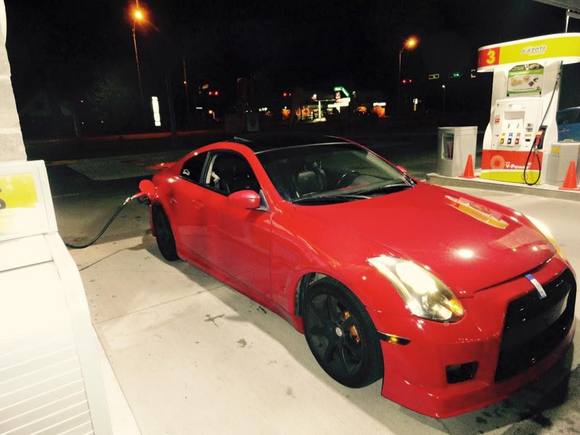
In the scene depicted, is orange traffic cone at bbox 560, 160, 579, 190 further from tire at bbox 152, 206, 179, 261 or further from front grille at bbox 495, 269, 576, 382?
tire at bbox 152, 206, 179, 261

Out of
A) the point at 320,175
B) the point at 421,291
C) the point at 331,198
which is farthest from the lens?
the point at 320,175

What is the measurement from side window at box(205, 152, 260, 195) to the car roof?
0.16m

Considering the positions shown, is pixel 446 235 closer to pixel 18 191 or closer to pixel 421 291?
pixel 421 291

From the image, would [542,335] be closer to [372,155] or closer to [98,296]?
[372,155]

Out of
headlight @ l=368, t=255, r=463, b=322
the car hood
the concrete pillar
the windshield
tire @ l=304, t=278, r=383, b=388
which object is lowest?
tire @ l=304, t=278, r=383, b=388

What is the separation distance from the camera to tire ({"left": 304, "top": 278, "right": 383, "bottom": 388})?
2260 mm

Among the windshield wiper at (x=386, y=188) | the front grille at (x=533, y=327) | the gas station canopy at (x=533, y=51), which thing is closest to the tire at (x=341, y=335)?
the front grille at (x=533, y=327)

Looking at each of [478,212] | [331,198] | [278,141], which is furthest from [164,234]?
[478,212]

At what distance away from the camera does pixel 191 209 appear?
384 cm

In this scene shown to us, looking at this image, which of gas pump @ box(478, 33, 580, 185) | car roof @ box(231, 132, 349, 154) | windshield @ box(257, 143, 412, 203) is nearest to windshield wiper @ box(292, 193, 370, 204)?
windshield @ box(257, 143, 412, 203)

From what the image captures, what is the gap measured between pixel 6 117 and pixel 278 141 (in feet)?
6.98

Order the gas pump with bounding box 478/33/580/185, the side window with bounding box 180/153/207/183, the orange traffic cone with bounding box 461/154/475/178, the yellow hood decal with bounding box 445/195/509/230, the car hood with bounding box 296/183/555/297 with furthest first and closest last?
the orange traffic cone with bounding box 461/154/475/178
the gas pump with bounding box 478/33/580/185
the side window with bounding box 180/153/207/183
the yellow hood decal with bounding box 445/195/509/230
the car hood with bounding box 296/183/555/297

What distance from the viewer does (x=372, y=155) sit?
12.6 feet

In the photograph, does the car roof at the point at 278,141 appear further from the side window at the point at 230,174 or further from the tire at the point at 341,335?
the tire at the point at 341,335
